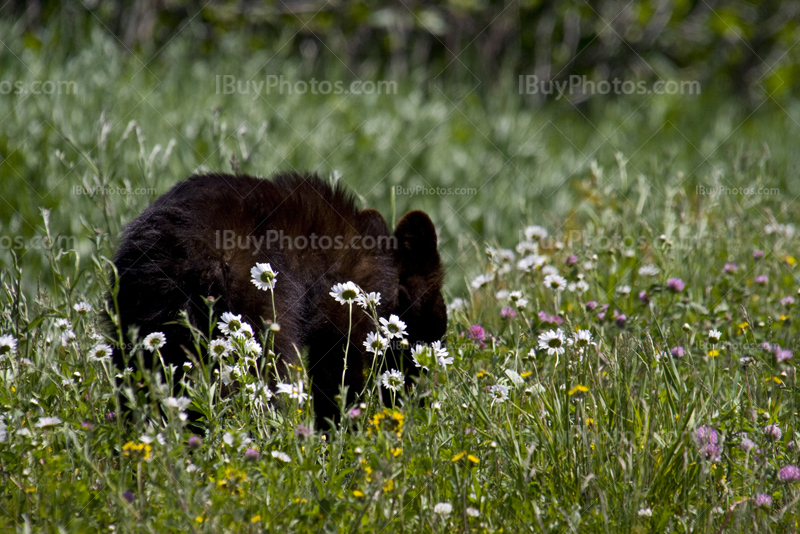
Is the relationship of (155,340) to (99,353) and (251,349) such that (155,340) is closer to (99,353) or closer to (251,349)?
(99,353)

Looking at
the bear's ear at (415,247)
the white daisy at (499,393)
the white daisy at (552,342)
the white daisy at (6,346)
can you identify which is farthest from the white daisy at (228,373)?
the bear's ear at (415,247)

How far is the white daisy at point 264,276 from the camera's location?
98.4 inches

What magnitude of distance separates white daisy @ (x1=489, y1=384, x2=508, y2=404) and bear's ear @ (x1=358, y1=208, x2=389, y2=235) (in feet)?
4.01

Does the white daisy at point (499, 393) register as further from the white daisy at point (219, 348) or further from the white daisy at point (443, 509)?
the white daisy at point (219, 348)

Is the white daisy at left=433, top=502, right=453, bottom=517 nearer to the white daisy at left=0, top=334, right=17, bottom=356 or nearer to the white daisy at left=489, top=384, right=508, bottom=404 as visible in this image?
the white daisy at left=489, top=384, right=508, bottom=404

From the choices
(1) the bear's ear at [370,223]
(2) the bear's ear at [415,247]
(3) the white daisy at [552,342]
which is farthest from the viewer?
(2) the bear's ear at [415,247]

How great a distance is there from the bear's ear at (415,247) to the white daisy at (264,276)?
1173 mm

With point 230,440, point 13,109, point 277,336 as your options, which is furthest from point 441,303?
point 13,109

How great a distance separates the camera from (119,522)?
6.44 ft

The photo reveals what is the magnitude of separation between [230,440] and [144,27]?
283 inches

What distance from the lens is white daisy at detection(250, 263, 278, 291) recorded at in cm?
250

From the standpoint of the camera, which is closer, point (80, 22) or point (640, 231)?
point (640, 231)

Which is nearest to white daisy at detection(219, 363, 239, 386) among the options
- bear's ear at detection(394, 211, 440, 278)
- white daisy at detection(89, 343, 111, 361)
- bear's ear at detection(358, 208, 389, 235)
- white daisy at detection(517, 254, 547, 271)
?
white daisy at detection(89, 343, 111, 361)

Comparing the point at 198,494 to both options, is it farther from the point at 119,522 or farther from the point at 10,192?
the point at 10,192
